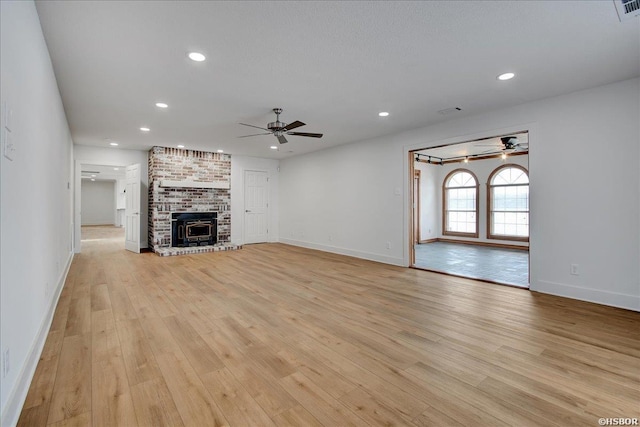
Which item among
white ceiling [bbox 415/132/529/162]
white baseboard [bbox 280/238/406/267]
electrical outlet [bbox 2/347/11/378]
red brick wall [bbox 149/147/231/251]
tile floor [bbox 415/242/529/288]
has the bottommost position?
tile floor [bbox 415/242/529/288]

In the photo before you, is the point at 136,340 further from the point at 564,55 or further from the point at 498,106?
the point at 498,106

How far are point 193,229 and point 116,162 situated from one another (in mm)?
2492

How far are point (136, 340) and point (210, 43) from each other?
8.54ft

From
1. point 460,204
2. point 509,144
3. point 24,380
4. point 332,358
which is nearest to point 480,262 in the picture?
point 509,144

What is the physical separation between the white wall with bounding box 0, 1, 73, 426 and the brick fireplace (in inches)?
171

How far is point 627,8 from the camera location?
2.12 m

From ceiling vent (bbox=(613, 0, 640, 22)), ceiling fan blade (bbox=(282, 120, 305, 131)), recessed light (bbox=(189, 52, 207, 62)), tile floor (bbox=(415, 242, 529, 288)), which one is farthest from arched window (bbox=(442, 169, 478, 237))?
recessed light (bbox=(189, 52, 207, 62))

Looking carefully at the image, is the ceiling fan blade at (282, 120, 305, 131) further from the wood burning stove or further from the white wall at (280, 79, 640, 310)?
the wood burning stove

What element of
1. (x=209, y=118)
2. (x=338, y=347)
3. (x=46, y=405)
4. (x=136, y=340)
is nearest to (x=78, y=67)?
(x=209, y=118)

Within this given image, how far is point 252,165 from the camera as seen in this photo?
866 centimetres

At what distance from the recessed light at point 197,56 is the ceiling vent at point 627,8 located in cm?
322

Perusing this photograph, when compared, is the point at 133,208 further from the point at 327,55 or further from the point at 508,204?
the point at 508,204

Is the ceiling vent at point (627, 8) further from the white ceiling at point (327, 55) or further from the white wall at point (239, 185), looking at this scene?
the white wall at point (239, 185)

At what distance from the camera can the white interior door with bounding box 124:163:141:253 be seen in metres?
7.12
